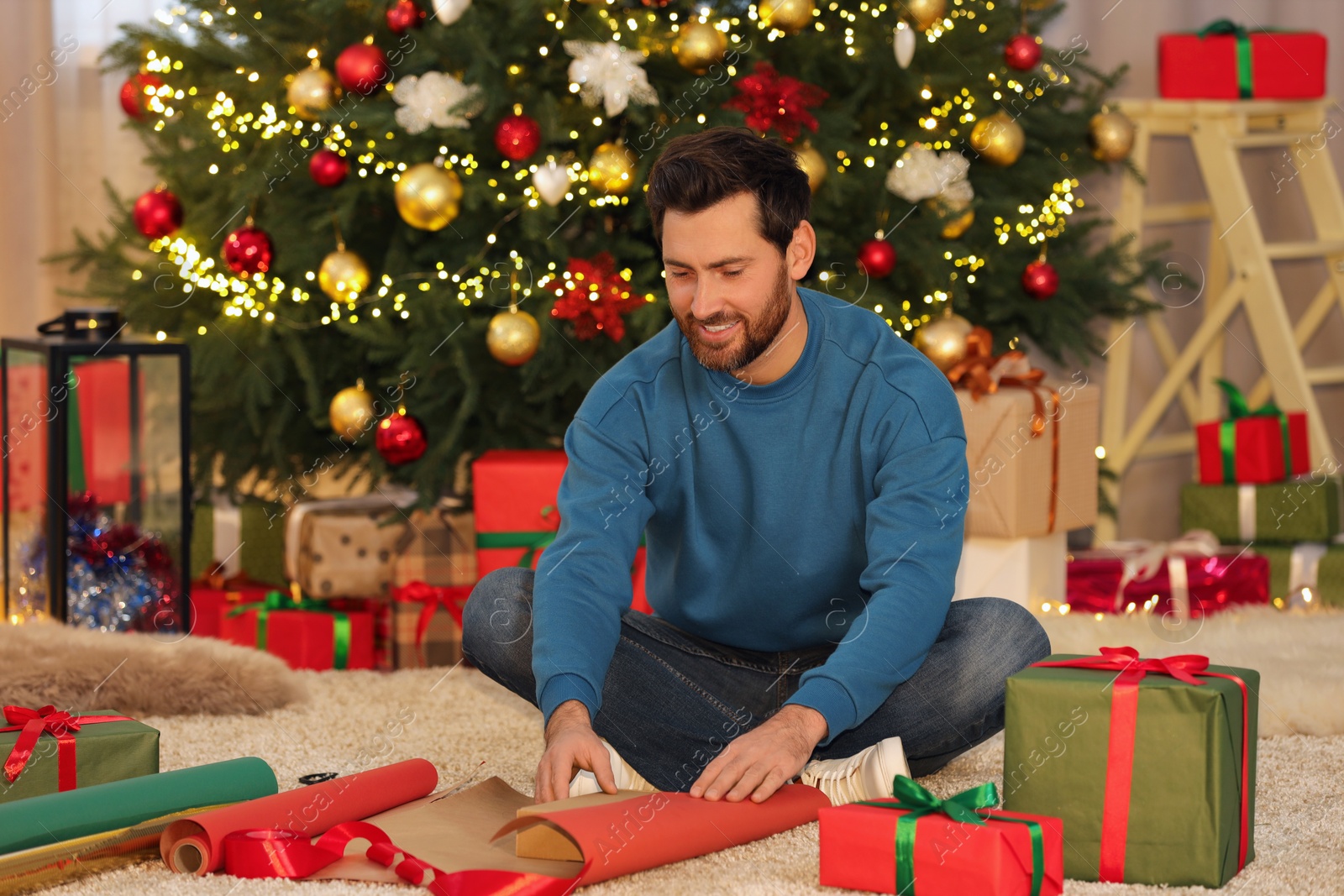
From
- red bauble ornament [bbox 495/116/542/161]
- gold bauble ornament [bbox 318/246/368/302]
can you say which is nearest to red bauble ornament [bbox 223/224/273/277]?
gold bauble ornament [bbox 318/246/368/302]

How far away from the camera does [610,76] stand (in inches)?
87.4

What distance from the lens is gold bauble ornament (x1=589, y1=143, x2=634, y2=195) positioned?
7.38ft

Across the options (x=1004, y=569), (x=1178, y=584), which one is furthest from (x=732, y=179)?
(x=1178, y=584)

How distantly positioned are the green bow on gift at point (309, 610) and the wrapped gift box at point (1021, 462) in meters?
1.04

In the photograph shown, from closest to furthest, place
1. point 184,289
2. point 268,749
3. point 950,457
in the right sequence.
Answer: point 950,457
point 268,749
point 184,289

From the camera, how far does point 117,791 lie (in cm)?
126

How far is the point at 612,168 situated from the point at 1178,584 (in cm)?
126

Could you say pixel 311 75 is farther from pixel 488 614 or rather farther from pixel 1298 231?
pixel 1298 231

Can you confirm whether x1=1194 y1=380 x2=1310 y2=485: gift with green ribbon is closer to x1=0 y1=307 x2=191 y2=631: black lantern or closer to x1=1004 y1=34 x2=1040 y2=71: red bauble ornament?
x1=1004 y1=34 x2=1040 y2=71: red bauble ornament

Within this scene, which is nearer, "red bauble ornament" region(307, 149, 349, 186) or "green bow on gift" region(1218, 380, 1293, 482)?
"red bauble ornament" region(307, 149, 349, 186)

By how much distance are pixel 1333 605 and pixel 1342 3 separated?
1.42 meters

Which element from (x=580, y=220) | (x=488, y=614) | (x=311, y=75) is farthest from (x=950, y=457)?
(x=311, y=75)

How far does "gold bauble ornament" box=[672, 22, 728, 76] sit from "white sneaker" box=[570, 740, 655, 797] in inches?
51.0

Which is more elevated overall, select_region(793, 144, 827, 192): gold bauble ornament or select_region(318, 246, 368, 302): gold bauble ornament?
select_region(793, 144, 827, 192): gold bauble ornament
